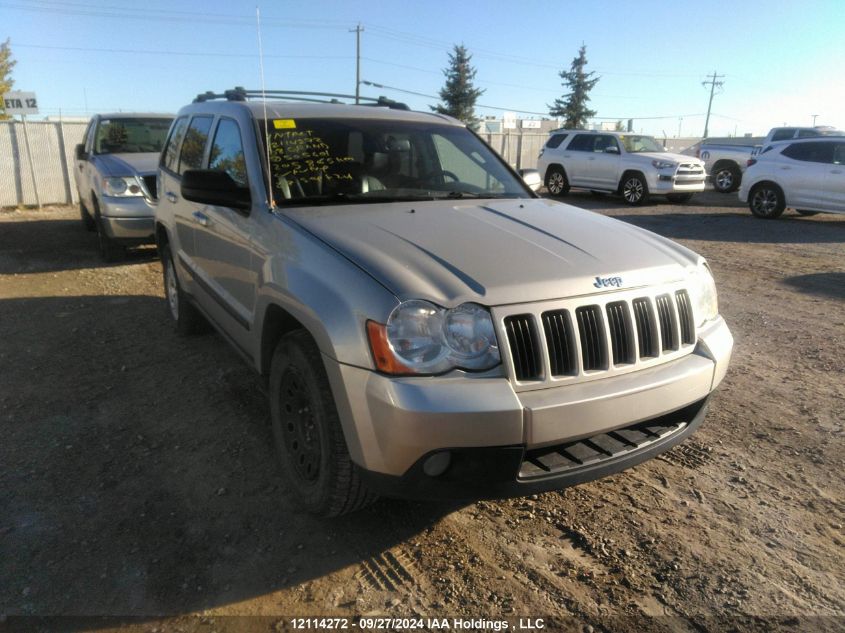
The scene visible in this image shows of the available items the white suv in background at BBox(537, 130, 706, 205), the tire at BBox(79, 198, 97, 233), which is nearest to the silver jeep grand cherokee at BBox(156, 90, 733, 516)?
the tire at BBox(79, 198, 97, 233)

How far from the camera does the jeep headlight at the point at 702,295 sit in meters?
2.87

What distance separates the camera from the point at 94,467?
344 cm

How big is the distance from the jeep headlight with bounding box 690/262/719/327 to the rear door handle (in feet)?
9.21

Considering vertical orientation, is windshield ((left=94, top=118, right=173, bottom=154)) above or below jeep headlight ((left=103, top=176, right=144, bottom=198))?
above

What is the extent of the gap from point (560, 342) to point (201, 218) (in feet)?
8.92

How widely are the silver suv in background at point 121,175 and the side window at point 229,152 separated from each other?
448cm

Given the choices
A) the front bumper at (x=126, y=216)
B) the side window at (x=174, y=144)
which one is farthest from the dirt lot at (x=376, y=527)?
the front bumper at (x=126, y=216)

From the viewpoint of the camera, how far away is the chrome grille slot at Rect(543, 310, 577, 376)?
7.86 feet

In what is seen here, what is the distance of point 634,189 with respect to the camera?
53.2 feet

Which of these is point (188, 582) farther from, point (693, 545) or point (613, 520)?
point (693, 545)

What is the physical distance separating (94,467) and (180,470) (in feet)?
1.53

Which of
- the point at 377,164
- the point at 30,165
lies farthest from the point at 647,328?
the point at 30,165

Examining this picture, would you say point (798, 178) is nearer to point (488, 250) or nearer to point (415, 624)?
point (488, 250)

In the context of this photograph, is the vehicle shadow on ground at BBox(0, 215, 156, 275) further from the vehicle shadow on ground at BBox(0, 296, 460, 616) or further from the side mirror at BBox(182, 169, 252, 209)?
the side mirror at BBox(182, 169, 252, 209)
